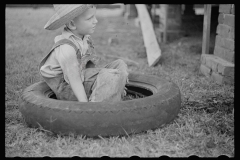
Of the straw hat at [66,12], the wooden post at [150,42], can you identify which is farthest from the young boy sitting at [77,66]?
the wooden post at [150,42]

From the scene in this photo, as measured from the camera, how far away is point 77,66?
2.57 meters

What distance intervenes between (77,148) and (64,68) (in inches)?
27.4

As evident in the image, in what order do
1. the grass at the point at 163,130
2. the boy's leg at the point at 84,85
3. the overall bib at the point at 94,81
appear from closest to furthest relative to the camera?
the grass at the point at 163,130 → the overall bib at the point at 94,81 → the boy's leg at the point at 84,85

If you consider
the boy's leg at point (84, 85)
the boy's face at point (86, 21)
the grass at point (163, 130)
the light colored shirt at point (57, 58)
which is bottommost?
the grass at point (163, 130)

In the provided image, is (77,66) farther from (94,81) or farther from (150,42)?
(150,42)

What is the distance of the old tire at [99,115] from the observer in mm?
2320

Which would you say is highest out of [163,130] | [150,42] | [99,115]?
[150,42]

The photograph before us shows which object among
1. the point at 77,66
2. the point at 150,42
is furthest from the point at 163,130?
the point at 150,42

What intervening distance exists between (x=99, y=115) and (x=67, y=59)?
0.58 meters

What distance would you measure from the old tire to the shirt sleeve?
300 mm

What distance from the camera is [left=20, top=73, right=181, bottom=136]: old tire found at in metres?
2.32

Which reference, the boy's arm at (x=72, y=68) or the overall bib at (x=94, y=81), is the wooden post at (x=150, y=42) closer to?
the overall bib at (x=94, y=81)

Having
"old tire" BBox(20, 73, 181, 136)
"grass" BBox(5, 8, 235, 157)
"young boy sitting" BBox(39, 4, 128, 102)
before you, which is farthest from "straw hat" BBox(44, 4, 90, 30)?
"grass" BBox(5, 8, 235, 157)

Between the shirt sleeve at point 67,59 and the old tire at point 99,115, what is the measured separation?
A: 0.30 meters
